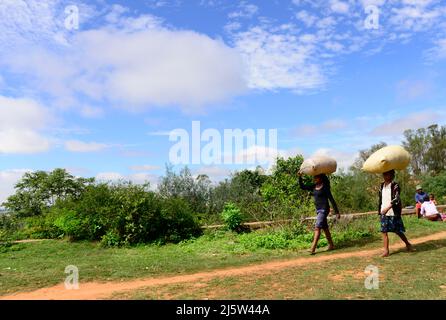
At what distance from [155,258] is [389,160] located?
209 inches

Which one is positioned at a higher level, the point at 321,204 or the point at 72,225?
the point at 321,204

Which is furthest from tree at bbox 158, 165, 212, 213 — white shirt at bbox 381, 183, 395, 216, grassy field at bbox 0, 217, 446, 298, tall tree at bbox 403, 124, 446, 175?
tall tree at bbox 403, 124, 446, 175

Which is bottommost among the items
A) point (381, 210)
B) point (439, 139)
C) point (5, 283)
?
point (5, 283)

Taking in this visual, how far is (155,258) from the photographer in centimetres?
930

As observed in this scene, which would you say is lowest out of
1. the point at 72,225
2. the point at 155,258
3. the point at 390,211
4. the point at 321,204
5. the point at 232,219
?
the point at 155,258

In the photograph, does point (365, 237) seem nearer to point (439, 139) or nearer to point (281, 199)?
point (281, 199)

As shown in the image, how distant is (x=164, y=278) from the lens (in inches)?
285

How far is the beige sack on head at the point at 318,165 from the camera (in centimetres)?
855

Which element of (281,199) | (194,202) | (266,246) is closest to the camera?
(266,246)

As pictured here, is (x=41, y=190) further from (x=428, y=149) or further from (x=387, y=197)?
(x=428, y=149)

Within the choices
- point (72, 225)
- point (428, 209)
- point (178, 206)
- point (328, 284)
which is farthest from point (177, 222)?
point (428, 209)

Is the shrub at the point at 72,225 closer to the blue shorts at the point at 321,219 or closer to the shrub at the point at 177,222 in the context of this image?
the shrub at the point at 177,222
